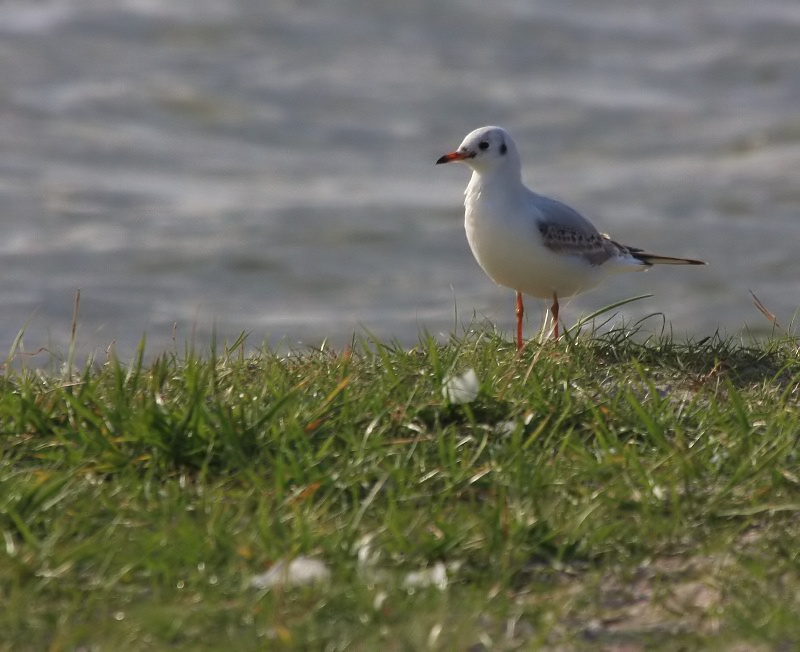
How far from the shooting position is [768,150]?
22.1 metres

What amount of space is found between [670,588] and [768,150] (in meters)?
18.6

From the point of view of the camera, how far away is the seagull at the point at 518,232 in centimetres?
691

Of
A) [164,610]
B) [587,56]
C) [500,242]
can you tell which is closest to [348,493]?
[164,610]

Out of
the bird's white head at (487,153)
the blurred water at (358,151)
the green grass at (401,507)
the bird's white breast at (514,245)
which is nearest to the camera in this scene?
the green grass at (401,507)

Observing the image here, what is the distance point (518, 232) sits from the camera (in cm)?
689

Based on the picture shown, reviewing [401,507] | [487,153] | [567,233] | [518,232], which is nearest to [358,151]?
[487,153]

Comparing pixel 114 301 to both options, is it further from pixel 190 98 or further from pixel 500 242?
pixel 500 242

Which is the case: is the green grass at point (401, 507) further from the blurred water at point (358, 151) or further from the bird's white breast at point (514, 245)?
the blurred water at point (358, 151)

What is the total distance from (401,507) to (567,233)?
2.55 metres

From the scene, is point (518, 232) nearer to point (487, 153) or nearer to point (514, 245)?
point (514, 245)

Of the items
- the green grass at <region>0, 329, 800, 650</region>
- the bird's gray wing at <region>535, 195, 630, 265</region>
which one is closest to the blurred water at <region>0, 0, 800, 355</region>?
the bird's gray wing at <region>535, 195, 630, 265</region>

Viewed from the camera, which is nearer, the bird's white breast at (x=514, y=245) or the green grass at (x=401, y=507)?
the green grass at (x=401, y=507)

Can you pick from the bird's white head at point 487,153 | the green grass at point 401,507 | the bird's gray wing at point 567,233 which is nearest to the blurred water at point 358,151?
the bird's white head at point 487,153

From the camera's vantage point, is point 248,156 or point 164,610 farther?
point 248,156
